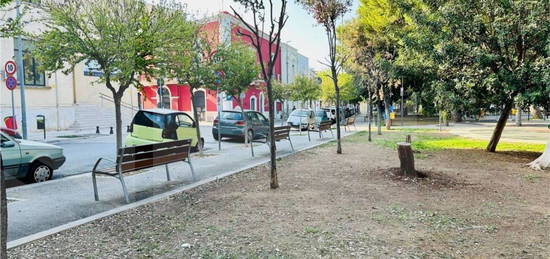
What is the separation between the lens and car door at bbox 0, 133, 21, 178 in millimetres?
7168

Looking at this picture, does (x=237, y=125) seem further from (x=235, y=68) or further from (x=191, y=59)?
(x=191, y=59)

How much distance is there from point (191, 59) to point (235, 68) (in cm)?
353

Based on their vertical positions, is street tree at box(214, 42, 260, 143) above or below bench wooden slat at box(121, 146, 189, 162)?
above

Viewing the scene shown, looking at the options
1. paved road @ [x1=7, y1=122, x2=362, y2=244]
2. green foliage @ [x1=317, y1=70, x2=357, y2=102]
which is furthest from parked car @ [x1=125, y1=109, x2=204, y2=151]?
green foliage @ [x1=317, y1=70, x2=357, y2=102]

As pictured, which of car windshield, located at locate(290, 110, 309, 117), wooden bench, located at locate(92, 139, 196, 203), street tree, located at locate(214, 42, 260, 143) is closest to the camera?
wooden bench, located at locate(92, 139, 196, 203)

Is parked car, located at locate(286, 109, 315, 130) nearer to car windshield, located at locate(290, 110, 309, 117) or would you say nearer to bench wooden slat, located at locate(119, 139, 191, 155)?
car windshield, located at locate(290, 110, 309, 117)

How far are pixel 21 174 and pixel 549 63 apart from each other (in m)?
11.7

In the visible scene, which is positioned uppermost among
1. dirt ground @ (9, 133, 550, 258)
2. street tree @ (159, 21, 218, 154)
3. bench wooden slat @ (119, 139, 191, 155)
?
street tree @ (159, 21, 218, 154)

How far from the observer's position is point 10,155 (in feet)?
23.8

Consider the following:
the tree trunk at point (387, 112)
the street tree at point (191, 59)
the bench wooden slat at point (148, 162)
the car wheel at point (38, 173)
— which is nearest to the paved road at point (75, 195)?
the car wheel at point (38, 173)

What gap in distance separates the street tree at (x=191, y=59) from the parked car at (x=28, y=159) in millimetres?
2982

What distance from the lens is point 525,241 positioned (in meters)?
4.12

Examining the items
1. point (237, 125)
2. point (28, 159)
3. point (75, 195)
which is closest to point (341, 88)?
point (237, 125)

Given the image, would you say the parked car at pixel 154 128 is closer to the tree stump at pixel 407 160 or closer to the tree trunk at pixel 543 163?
the tree stump at pixel 407 160
